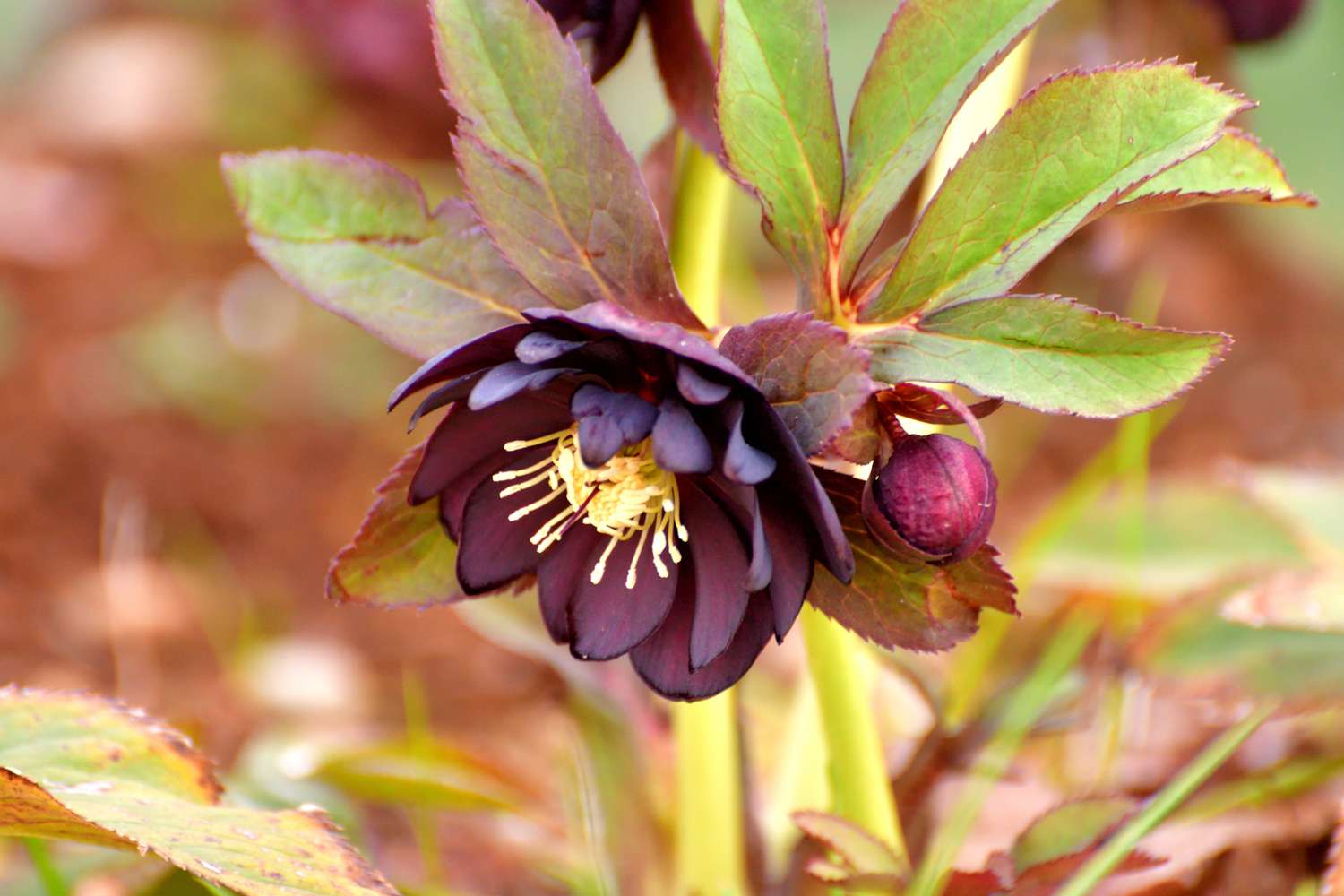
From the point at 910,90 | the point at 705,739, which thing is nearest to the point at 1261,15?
the point at 910,90

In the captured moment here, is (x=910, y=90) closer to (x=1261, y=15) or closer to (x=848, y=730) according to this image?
(x=848, y=730)

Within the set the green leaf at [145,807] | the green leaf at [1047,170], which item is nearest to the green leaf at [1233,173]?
the green leaf at [1047,170]

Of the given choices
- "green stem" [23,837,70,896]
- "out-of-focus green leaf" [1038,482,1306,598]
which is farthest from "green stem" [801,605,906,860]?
"out-of-focus green leaf" [1038,482,1306,598]

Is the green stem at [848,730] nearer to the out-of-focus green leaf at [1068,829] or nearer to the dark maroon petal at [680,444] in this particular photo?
the out-of-focus green leaf at [1068,829]

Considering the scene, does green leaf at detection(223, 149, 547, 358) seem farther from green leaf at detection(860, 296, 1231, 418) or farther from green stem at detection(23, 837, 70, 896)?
green stem at detection(23, 837, 70, 896)

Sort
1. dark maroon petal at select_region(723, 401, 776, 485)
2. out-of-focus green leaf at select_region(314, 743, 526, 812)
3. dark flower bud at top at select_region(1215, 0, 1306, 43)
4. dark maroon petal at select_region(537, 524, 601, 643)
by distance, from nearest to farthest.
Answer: dark maroon petal at select_region(723, 401, 776, 485) → dark maroon petal at select_region(537, 524, 601, 643) → out-of-focus green leaf at select_region(314, 743, 526, 812) → dark flower bud at top at select_region(1215, 0, 1306, 43)

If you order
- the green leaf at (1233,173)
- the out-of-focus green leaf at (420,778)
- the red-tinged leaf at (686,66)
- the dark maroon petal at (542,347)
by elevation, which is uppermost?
the red-tinged leaf at (686,66)

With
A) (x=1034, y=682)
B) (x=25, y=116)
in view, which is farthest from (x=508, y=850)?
(x=25, y=116)
